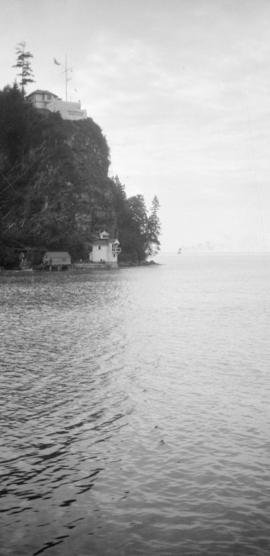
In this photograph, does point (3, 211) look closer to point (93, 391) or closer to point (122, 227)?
point (122, 227)

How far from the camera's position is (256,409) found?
51.9 ft

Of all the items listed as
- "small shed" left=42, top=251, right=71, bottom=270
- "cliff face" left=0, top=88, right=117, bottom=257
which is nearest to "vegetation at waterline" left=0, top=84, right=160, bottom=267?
"cliff face" left=0, top=88, right=117, bottom=257

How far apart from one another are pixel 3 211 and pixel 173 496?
109 m

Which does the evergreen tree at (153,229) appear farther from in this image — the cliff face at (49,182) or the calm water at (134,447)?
the calm water at (134,447)

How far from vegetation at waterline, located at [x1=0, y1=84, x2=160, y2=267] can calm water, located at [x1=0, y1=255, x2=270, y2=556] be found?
3537 inches

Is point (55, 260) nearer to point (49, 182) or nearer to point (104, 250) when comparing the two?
point (49, 182)

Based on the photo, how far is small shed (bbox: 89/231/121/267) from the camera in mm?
147125

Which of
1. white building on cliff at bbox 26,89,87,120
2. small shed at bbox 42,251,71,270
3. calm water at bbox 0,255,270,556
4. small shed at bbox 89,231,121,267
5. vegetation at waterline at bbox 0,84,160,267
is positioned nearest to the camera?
calm water at bbox 0,255,270,556

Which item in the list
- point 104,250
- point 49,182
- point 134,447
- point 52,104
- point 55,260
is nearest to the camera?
point 134,447

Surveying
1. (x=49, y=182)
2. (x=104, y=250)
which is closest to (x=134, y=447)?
(x=49, y=182)

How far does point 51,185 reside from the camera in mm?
128750

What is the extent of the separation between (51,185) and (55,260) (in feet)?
73.6

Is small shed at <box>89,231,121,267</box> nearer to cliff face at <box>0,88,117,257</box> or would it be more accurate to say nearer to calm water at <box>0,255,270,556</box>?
cliff face at <box>0,88,117,257</box>

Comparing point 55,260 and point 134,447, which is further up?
point 55,260
